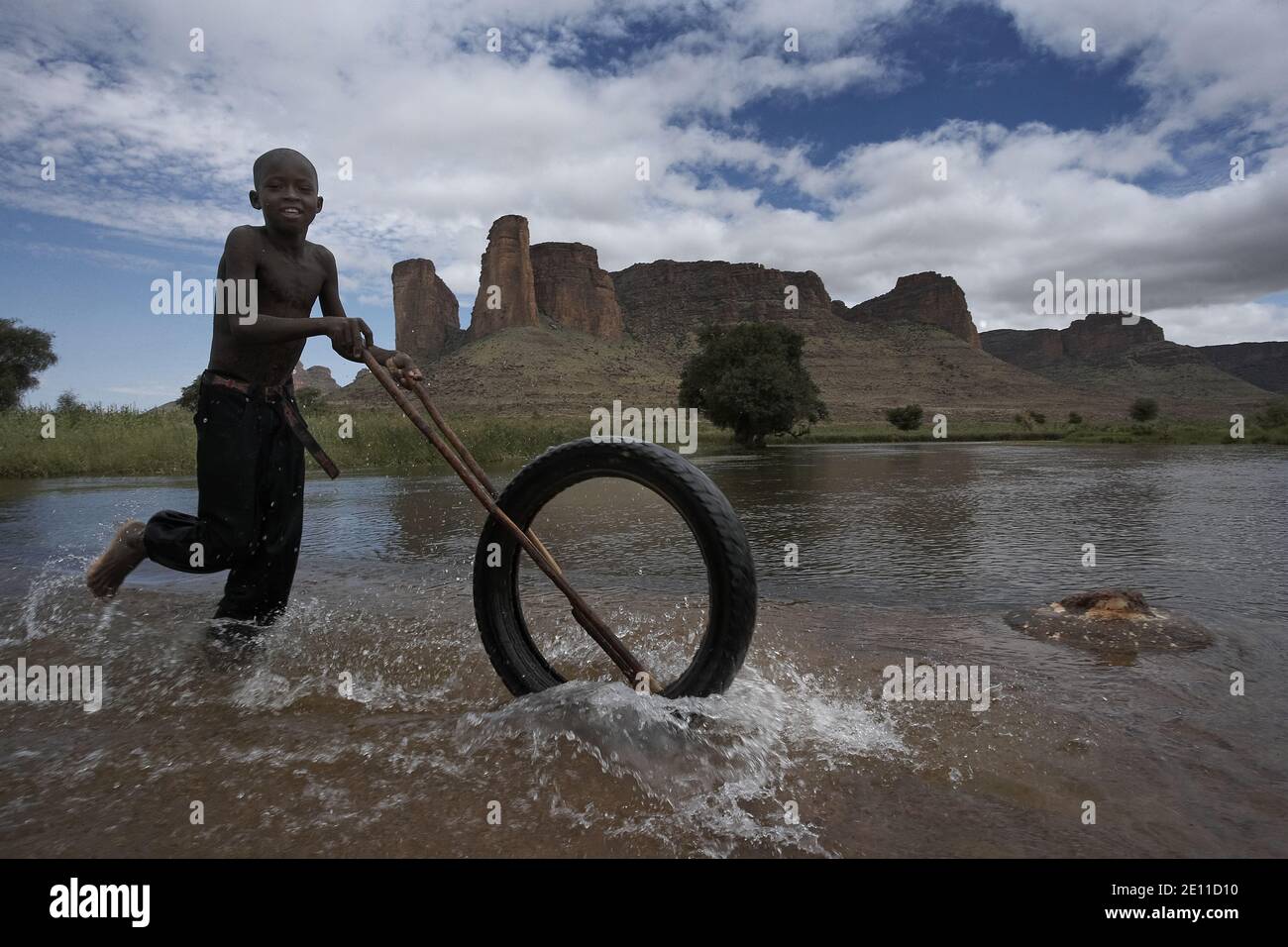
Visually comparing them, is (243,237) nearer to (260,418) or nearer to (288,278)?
(288,278)

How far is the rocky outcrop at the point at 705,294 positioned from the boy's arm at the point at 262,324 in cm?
12423

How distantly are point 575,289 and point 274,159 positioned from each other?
13013cm

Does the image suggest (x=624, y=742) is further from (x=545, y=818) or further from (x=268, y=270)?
(x=268, y=270)

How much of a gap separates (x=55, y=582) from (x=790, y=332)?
42.5 m

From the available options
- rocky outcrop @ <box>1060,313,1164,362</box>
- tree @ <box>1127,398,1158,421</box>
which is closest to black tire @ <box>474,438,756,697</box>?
tree @ <box>1127,398,1158,421</box>

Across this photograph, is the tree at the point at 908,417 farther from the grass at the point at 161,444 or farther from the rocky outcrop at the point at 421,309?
the rocky outcrop at the point at 421,309

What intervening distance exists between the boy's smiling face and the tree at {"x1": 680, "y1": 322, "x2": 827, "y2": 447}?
32.2 metres

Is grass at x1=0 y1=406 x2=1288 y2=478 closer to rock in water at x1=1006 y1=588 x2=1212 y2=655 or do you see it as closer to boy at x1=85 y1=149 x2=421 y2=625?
boy at x1=85 y1=149 x2=421 y2=625

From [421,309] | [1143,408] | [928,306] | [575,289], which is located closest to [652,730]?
[1143,408]

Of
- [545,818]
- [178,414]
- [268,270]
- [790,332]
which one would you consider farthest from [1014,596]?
[790,332]

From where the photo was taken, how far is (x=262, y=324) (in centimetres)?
308

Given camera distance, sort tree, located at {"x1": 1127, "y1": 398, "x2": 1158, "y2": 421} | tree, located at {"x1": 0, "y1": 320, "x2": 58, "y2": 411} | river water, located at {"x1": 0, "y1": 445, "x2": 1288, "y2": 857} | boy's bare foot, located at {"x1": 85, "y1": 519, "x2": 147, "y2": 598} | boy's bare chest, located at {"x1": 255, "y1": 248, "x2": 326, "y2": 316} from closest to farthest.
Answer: river water, located at {"x1": 0, "y1": 445, "x2": 1288, "y2": 857}, boy's bare chest, located at {"x1": 255, "y1": 248, "x2": 326, "y2": 316}, boy's bare foot, located at {"x1": 85, "y1": 519, "x2": 147, "y2": 598}, tree, located at {"x1": 0, "y1": 320, "x2": 58, "y2": 411}, tree, located at {"x1": 1127, "y1": 398, "x2": 1158, "y2": 421}

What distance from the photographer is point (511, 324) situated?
384ft

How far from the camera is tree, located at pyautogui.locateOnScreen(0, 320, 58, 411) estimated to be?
44000 millimetres
